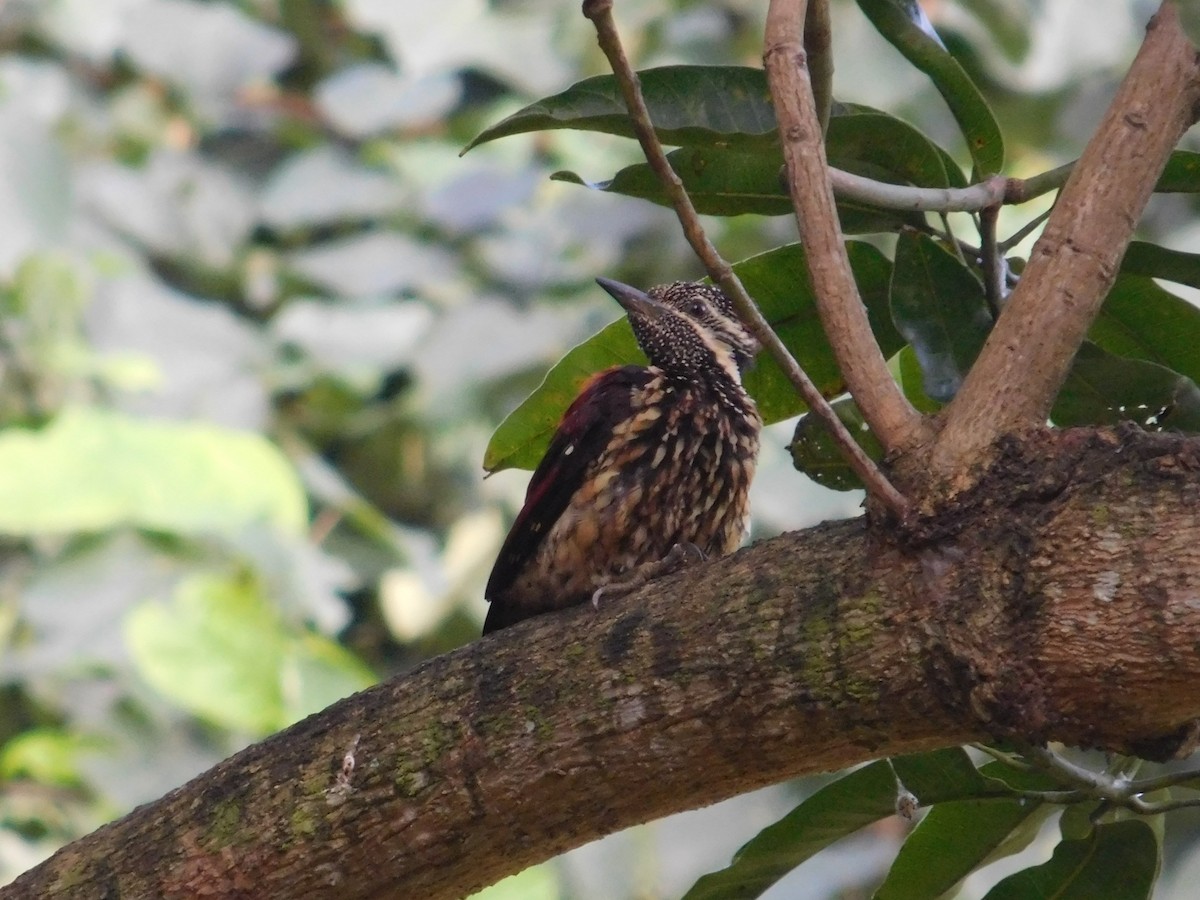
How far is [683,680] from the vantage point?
1.75 m

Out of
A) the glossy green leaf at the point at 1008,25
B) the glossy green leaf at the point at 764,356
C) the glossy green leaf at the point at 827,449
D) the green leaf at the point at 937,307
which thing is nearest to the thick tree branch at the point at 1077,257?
the green leaf at the point at 937,307

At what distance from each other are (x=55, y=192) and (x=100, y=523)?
54.9 inches

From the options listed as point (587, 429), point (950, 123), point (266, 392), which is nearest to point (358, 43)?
point (266, 392)

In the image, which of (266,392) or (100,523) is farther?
(266,392)

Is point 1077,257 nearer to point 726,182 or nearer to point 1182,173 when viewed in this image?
point 1182,173

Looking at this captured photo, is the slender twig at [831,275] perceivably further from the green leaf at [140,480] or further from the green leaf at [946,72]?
the green leaf at [140,480]

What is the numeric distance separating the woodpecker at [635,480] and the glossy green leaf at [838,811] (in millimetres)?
791

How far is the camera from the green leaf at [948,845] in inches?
78.6

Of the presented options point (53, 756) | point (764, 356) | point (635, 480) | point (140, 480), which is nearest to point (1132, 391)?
point (764, 356)

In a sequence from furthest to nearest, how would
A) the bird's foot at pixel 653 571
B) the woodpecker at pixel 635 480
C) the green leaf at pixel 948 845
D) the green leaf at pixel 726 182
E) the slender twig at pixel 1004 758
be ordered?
the woodpecker at pixel 635 480
the green leaf at pixel 726 182
the bird's foot at pixel 653 571
the green leaf at pixel 948 845
the slender twig at pixel 1004 758

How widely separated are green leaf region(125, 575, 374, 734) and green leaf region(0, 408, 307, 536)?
0.25 meters

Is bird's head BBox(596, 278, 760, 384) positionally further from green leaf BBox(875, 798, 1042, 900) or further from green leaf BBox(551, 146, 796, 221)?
green leaf BBox(875, 798, 1042, 900)

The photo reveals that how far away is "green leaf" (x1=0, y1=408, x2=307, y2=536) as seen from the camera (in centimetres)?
505

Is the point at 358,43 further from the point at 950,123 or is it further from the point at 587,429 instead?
the point at 587,429
